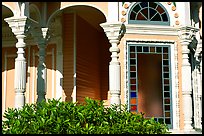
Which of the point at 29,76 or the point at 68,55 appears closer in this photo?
the point at 68,55

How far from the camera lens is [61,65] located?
11.7 m

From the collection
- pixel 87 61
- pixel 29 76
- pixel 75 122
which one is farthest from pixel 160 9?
pixel 75 122

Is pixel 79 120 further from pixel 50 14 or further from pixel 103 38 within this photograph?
pixel 103 38

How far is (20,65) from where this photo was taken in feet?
29.6

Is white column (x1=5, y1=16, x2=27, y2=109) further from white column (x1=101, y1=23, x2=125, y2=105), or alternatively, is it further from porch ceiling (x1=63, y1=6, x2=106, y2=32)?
porch ceiling (x1=63, y1=6, x2=106, y2=32)

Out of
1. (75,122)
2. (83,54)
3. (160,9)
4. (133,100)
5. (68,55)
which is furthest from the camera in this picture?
(83,54)

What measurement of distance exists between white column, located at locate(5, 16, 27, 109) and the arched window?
9.33 ft

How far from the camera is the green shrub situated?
5629 mm

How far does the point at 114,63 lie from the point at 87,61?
3704mm

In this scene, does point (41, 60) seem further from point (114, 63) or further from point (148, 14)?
point (148, 14)

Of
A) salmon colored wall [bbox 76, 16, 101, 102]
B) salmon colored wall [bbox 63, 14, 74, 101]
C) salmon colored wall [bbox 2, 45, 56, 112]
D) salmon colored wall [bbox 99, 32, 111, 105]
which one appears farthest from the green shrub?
salmon colored wall [bbox 99, 32, 111, 105]

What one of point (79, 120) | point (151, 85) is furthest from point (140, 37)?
point (79, 120)

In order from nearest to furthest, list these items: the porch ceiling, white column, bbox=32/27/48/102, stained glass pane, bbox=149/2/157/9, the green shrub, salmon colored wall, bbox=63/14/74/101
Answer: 1. the green shrub
2. stained glass pane, bbox=149/2/157/9
3. white column, bbox=32/27/48/102
4. salmon colored wall, bbox=63/14/74/101
5. the porch ceiling

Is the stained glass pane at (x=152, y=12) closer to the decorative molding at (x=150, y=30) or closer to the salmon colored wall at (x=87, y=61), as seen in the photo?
the decorative molding at (x=150, y=30)
